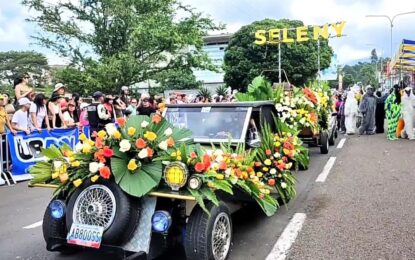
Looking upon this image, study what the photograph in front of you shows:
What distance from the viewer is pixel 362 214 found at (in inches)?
246

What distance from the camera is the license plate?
12.5 feet

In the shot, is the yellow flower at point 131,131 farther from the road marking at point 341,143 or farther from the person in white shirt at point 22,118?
the road marking at point 341,143

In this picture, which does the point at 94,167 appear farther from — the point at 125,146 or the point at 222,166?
the point at 222,166

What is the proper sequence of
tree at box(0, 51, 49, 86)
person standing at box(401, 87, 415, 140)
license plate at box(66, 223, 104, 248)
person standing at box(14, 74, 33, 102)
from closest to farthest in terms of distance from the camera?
license plate at box(66, 223, 104, 248), person standing at box(14, 74, 33, 102), person standing at box(401, 87, 415, 140), tree at box(0, 51, 49, 86)

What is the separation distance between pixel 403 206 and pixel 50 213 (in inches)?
195

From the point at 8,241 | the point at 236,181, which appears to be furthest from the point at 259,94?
the point at 8,241

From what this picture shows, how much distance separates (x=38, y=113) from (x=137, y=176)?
7.79 metres

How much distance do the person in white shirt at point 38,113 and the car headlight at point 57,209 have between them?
6695 mm

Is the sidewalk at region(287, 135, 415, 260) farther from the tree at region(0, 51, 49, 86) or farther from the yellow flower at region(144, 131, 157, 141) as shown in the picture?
the tree at region(0, 51, 49, 86)

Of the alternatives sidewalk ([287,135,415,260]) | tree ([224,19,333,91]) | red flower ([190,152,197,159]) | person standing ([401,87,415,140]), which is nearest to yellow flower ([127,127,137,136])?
red flower ([190,152,197,159])

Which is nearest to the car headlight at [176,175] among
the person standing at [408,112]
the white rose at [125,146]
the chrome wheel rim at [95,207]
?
the white rose at [125,146]

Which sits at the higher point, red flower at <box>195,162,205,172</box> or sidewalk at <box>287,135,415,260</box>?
red flower at <box>195,162,205,172</box>

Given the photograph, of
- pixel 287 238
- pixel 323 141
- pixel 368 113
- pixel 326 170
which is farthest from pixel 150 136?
pixel 368 113

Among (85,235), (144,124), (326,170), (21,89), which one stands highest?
(21,89)
